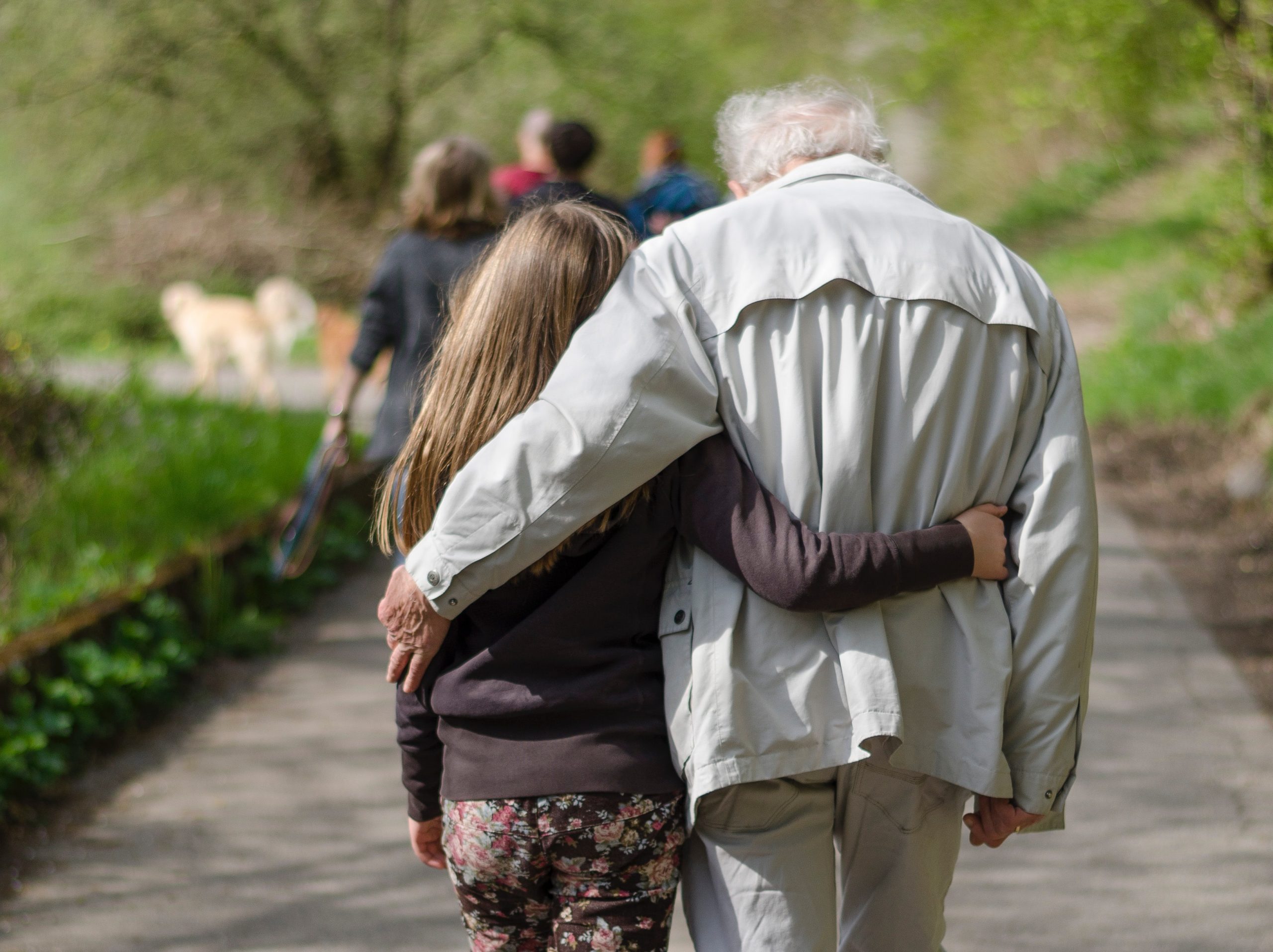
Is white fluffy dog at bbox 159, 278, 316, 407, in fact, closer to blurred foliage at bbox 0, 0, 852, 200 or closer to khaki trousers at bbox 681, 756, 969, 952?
blurred foliage at bbox 0, 0, 852, 200

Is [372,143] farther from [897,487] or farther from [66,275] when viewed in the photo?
[897,487]

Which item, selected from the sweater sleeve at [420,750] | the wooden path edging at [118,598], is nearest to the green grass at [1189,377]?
the wooden path edging at [118,598]

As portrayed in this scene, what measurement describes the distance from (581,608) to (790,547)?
32 centimetres

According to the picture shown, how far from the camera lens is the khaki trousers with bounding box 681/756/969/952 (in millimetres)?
1939

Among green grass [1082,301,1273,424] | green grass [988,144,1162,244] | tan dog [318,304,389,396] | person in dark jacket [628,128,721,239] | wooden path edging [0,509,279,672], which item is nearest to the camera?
wooden path edging [0,509,279,672]

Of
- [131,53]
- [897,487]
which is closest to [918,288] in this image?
[897,487]

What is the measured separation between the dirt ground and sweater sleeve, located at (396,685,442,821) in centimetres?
371

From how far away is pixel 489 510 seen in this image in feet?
5.99

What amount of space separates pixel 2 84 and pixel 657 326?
11222mm

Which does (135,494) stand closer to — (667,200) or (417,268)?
(417,268)

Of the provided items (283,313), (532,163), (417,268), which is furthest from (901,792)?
(283,313)

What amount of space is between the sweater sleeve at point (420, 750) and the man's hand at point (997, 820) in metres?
0.85

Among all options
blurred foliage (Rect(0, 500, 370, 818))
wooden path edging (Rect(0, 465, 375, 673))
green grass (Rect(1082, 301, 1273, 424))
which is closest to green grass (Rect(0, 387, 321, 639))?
wooden path edging (Rect(0, 465, 375, 673))

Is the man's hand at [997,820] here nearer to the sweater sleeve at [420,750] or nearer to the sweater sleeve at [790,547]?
the sweater sleeve at [790,547]
